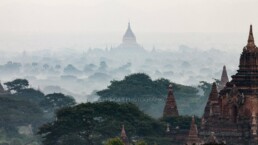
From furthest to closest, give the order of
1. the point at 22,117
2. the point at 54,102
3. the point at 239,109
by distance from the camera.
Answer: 1. the point at 54,102
2. the point at 22,117
3. the point at 239,109

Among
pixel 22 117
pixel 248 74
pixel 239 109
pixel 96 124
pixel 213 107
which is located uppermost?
pixel 248 74

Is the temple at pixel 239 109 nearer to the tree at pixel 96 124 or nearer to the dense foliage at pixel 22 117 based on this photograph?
the tree at pixel 96 124

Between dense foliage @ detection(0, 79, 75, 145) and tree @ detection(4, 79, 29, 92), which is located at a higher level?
tree @ detection(4, 79, 29, 92)

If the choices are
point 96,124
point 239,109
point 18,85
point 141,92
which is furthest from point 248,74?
point 18,85

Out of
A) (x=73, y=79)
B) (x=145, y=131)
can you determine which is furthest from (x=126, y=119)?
(x=73, y=79)

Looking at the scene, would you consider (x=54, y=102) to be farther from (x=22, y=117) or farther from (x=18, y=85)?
(x=18, y=85)

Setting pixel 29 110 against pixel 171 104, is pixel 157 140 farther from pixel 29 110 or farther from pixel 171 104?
pixel 29 110

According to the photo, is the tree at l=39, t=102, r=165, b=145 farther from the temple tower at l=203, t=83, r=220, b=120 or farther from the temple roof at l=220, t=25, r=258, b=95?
the temple roof at l=220, t=25, r=258, b=95

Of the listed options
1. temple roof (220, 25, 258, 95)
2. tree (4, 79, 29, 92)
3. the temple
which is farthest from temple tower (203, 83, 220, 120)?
tree (4, 79, 29, 92)

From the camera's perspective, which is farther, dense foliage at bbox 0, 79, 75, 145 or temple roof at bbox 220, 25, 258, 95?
dense foliage at bbox 0, 79, 75, 145
